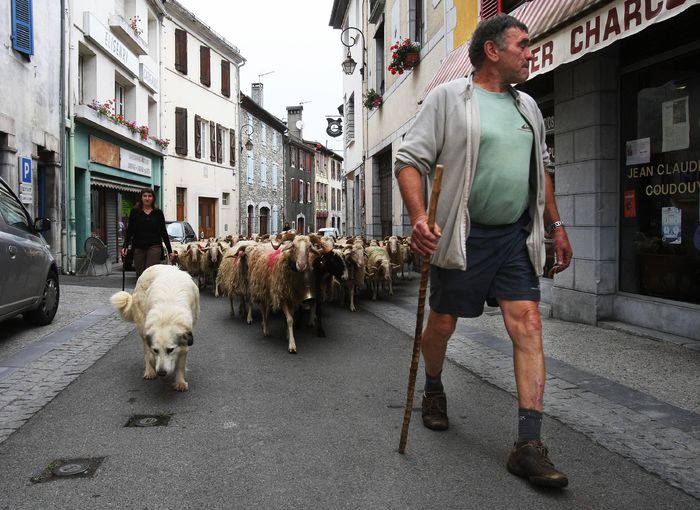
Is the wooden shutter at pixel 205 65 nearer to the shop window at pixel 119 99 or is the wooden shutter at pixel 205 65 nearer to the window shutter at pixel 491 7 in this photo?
the shop window at pixel 119 99

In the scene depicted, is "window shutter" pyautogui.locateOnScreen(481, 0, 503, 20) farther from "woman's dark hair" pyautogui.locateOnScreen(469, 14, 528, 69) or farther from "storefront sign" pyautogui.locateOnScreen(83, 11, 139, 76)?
"storefront sign" pyautogui.locateOnScreen(83, 11, 139, 76)

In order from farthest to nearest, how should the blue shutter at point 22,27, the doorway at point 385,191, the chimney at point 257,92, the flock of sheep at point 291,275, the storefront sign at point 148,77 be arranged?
the chimney at point 257,92
the storefront sign at point 148,77
the doorway at point 385,191
the blue shutter at point 22,27
the flock of sheep at point 291,275

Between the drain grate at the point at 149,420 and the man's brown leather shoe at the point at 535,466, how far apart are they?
2077 mm

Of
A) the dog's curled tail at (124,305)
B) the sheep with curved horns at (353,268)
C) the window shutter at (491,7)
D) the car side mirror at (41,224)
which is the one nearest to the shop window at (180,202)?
the sheep with curved horns at (353,268)

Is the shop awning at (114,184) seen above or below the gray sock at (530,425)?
above

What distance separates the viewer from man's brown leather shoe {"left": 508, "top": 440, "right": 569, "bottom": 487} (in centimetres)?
271

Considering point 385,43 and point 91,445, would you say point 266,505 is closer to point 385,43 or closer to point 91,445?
point 91,445

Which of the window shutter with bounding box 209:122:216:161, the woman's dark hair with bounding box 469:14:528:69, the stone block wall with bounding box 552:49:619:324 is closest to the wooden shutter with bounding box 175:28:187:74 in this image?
the window shutter with bounding box 209:122:216:161

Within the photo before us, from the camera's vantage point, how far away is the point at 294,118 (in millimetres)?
55531

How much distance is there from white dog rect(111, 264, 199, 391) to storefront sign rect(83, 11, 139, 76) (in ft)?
47.6

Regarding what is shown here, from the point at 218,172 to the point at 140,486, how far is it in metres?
28.3

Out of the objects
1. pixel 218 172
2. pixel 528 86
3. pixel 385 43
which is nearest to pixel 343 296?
pixel 528 86

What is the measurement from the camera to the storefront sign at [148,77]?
22.0 m

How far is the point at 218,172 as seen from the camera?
98.8ft
